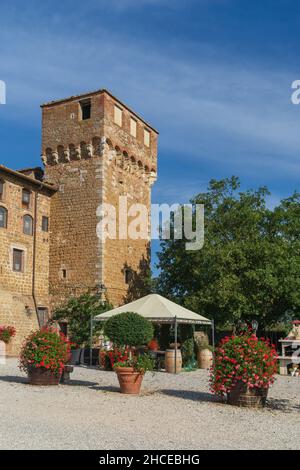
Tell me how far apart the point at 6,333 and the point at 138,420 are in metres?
15.7

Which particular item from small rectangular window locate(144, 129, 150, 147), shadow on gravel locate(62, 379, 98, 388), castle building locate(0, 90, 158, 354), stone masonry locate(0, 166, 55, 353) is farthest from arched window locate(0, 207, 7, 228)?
shadow on gravel locate(62, 379, 98, 388)

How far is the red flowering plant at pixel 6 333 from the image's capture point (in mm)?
21891

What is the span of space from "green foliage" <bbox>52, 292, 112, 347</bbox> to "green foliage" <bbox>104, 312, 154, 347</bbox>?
10.3m

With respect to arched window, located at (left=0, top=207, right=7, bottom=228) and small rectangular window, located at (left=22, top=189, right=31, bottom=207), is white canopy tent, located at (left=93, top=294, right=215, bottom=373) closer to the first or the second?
arched window, located at (left=0, top=207, right=7, bottom=228)

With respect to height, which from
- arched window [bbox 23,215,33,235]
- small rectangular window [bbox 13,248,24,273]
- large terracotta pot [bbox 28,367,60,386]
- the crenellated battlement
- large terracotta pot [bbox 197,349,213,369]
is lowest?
large terracotta pot [bbox 197,349,213,369]

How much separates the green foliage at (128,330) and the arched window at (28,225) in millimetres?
13331

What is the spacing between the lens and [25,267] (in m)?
24.5

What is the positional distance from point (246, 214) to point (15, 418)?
19.5 m

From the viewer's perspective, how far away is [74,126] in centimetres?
2638

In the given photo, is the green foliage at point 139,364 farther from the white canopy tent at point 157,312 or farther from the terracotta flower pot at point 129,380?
the white canopy tent at point 157,312

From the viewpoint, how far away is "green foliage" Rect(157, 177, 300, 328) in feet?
75.4

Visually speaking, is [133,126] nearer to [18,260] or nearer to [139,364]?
[18,260]
